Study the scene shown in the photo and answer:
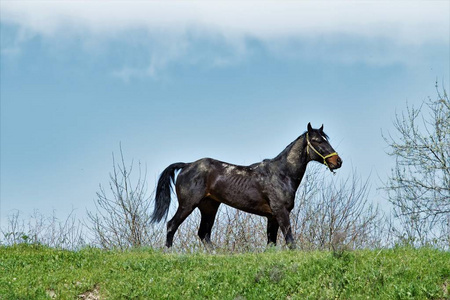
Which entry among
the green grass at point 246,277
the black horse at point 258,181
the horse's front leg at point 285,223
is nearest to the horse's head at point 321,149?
the black horse at point 258,181

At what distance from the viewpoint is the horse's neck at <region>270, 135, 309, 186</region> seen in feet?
49.0

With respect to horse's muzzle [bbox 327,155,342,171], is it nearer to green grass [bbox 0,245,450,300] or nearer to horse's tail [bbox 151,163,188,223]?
green grass [bbox 0,245,450,300]

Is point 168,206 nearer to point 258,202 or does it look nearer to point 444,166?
point 258,202

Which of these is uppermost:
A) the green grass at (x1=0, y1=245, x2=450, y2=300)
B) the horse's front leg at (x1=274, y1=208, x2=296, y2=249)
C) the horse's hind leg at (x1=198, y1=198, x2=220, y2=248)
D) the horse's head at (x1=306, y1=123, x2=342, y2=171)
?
the horse's head at (x1=306, y1=123, x2=342, y2=171)

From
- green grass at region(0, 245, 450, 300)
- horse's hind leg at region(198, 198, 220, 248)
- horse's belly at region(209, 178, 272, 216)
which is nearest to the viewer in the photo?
green grass at region(0, 245, 450, 300)

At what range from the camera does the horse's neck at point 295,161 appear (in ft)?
49.0

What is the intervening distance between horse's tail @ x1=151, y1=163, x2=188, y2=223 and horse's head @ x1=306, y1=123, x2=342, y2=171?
3.37m

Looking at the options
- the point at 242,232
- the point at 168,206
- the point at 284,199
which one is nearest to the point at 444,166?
the point at 242,232

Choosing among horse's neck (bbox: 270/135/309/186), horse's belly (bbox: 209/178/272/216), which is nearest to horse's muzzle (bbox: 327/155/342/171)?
horse's neck (bbox: 270/135/309/186)

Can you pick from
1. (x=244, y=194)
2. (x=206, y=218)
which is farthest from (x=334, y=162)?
(x=206, y=218)

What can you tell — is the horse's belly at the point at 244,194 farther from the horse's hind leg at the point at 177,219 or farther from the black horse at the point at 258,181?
the horse's hind leg at the point at 177,219

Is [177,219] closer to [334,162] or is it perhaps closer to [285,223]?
[285,223]

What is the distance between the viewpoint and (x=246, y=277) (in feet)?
37.3

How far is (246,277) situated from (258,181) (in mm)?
3906
